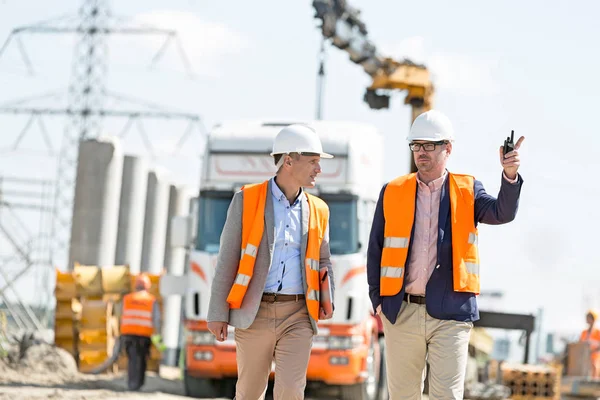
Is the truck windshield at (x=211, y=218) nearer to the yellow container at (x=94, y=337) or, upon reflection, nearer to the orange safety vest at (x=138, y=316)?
the orange safety vest at (x=138, y=316)

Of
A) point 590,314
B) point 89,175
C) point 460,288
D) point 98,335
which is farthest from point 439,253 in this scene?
point 89,175

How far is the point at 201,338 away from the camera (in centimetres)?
1569

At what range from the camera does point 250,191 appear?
7.24 metres

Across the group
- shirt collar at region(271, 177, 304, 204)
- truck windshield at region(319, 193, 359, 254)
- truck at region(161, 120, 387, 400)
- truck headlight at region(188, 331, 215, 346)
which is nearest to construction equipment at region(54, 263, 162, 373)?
truck at region(161, 120, 387, 400)

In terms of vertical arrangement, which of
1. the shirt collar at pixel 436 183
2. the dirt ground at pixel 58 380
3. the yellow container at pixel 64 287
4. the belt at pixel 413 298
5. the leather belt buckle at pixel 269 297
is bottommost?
the dirt ground at pixel 58 380

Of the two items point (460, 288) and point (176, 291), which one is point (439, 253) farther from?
point (176, 291)

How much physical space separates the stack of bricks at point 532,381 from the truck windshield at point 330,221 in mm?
4117

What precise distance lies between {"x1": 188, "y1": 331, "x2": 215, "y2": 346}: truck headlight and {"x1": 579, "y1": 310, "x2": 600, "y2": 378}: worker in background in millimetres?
7245

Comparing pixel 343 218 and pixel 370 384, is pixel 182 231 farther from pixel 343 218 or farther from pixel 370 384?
pixel 370 384

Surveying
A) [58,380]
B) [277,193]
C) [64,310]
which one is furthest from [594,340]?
[277,193]

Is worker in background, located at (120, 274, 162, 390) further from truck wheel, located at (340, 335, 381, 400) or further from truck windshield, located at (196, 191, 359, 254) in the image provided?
truck wheel, located at (340, 335, 381, 400)

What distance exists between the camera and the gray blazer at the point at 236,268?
275 inches

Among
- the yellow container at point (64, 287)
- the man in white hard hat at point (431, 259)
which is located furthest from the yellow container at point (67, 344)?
the man in white hard hat at point (431, 259)

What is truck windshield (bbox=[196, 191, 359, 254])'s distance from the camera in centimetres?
1537
